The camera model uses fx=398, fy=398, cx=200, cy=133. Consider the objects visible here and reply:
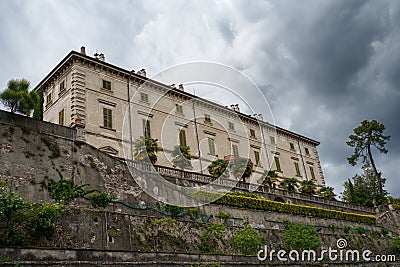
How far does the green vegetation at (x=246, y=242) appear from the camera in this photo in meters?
19.2

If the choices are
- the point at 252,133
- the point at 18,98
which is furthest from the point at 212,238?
the point at 252,133

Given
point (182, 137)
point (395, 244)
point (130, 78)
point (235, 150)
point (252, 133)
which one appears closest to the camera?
point (395, 244)

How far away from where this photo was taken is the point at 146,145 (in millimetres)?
25984

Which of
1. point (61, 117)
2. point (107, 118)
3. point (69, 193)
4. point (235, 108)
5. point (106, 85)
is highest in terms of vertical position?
point (235, 108)

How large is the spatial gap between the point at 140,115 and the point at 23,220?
17.1 metres

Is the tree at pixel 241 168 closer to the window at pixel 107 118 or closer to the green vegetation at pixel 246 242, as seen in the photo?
the window at pixel 107 118

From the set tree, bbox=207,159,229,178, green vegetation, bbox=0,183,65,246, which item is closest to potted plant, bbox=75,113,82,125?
tree, bbox=207,159,229,178

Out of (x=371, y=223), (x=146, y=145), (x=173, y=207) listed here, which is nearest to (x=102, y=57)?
(x=146, y=145)

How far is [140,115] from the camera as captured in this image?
97.6 ft

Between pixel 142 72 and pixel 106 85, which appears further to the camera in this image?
pixel 142 72

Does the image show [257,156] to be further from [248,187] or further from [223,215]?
[223,215]

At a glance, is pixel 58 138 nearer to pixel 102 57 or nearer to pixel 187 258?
pixel 187 258

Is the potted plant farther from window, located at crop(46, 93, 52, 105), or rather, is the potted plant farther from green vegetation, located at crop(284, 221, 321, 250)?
green vegetation, located at crop(284, 221, 321, 250)

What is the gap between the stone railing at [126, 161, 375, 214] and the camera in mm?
22156
